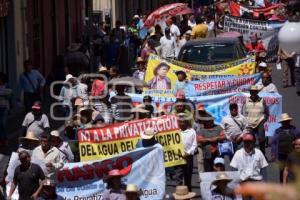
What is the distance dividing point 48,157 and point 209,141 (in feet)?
8.54

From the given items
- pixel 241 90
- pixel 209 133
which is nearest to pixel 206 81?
pixel 241 90

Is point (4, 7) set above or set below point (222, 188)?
above

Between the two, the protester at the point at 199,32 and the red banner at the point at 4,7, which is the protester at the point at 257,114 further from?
the protester at the point at 199,32

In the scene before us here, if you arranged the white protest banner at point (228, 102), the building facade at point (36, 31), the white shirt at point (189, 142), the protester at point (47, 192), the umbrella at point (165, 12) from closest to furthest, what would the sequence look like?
the protester at point (47, 192) → the white shirt at point (189, 142) → the white protest banner at point (228, 102) → the building facade at point (36, 31) → the umbrella at point (165, 12)

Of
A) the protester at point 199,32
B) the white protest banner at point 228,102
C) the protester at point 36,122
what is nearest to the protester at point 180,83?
the white protest banner at point 228,102

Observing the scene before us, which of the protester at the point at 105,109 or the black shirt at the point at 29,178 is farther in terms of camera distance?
the protester at the point at 105,109

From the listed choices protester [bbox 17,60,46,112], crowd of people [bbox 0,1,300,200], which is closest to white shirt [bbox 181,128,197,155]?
crowd of people [bbox 0,1,300,200]

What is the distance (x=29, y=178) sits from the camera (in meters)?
10.4

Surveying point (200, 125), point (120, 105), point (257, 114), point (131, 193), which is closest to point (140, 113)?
point (200, 125)

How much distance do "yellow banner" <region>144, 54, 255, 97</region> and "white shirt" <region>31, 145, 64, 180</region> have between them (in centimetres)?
639

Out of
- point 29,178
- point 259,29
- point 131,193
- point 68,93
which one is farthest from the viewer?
point 259,29

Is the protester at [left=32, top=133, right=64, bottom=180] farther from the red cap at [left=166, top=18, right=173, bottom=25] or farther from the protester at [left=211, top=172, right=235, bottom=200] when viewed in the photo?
the red cap at [left=166, top=18, right=173, bottom=25]

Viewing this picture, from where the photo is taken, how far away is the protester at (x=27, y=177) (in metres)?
10.4

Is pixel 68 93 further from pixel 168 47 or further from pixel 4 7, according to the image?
pixel 168 47
